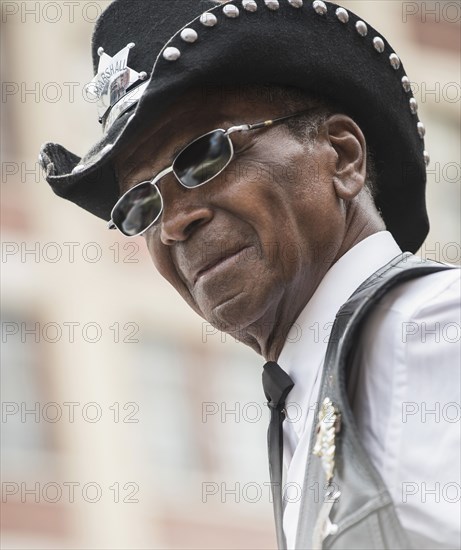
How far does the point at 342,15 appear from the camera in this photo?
2.94 meters

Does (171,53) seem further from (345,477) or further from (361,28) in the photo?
(345,477)

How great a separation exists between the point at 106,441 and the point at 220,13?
9.54 metres

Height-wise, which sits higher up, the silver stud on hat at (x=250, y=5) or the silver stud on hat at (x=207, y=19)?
the silver stud on hat at (x=250, y=5)

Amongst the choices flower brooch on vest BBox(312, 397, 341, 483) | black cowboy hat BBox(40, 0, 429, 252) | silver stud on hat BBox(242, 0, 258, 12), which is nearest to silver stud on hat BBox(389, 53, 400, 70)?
black cowboy hat BBox(40, 0, 429, 252)

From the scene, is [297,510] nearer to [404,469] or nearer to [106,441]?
[404,469]

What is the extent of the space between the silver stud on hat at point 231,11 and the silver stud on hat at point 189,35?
0.09m

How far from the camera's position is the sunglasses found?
9.12ft

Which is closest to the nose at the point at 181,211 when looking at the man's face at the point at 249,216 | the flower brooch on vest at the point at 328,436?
the man's face at the point at 249,216

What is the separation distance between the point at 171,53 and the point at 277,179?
0.35 meters

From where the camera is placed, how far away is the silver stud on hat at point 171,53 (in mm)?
2701

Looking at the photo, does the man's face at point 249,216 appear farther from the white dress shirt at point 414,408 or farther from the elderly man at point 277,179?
the white dress shirt at point 414,408

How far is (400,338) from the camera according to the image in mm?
2287

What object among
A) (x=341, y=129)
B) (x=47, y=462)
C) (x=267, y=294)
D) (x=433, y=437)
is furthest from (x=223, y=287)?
(x=47, y=462)

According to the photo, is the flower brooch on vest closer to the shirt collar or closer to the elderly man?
the elderly man
